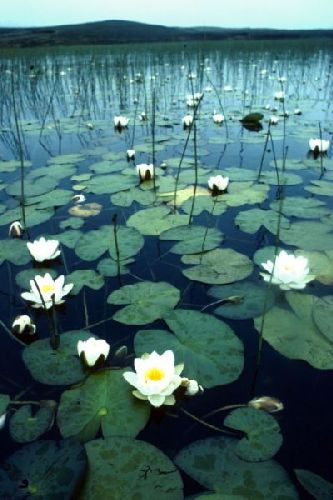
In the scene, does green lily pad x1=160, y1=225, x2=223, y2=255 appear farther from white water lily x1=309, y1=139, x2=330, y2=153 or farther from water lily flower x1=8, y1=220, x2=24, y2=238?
white water lily x1=309, y1=139, x2=330, y2=153

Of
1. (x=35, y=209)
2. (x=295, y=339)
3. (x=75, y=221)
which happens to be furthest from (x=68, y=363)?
(x=35, y=209)

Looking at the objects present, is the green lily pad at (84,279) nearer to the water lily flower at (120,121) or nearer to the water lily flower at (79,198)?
the water lily flower at (79,198)

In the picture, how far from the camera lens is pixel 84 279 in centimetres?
245

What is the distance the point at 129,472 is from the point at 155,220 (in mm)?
2160

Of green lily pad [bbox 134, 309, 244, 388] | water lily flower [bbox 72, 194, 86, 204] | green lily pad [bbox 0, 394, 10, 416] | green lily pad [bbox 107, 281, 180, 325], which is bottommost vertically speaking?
green lily pad [bbox 0, 394, 10, 416]

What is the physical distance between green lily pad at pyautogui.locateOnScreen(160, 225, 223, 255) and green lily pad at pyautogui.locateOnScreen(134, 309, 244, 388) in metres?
0.75

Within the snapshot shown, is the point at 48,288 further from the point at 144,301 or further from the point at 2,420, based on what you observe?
the point at 2,420

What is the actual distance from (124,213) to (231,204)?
3.37ft

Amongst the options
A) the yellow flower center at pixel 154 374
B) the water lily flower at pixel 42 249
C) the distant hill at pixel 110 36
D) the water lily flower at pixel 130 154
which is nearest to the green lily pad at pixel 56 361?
the yellow flower center at pixel 154 374

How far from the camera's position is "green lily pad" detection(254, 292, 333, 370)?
179 centimetres

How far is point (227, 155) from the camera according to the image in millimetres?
5051

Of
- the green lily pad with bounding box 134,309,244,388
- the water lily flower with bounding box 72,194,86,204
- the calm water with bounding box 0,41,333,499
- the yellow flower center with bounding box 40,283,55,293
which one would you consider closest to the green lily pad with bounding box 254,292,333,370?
the calm water with bounding box 0,41,333,499

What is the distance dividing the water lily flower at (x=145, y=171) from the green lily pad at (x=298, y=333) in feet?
7.54

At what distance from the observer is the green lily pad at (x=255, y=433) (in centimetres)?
138
